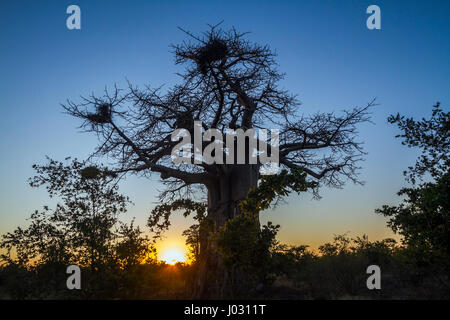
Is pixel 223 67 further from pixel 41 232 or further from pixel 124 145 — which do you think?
pixel 41 232

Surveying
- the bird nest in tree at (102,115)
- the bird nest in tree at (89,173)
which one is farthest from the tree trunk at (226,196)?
the bird nest in tree at (102,115)

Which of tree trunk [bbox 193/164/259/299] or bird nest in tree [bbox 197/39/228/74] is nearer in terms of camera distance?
bird nest in tree [bbox 197/39/228/74]

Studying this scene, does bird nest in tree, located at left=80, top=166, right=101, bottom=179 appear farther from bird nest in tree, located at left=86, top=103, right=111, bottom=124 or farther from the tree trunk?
the tree trunk

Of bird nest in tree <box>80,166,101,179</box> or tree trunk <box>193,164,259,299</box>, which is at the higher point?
bird nest in tree <box>80,166,101,179</box>

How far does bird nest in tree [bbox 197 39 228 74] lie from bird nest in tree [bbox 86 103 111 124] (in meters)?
1.99

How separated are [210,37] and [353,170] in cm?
574

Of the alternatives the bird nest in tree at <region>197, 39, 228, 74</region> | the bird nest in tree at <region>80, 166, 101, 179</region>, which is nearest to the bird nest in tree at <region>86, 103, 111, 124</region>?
the bird nest in tree at <region>80, 166, 101, 179</region>

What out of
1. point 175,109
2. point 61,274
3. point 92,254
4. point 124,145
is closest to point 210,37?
point 175,109

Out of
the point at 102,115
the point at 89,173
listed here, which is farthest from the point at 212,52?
the point at 89,173

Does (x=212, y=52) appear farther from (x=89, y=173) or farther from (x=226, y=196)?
(x=226, y=196)

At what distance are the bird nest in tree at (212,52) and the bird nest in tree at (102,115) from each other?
1.99 meters

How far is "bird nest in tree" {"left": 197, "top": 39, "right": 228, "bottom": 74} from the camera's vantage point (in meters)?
5.65
